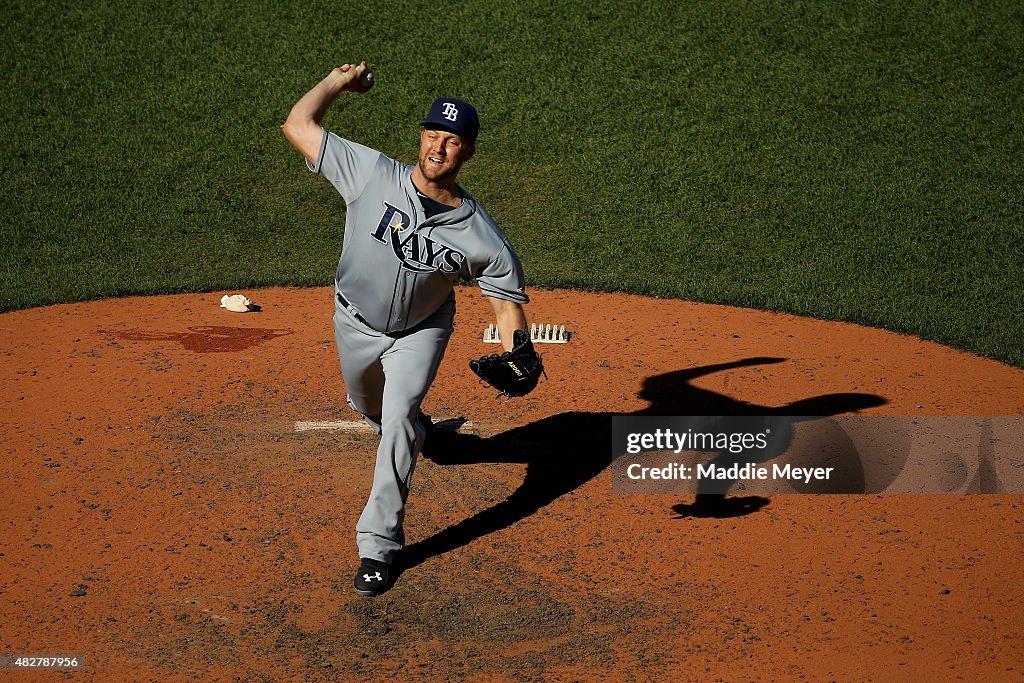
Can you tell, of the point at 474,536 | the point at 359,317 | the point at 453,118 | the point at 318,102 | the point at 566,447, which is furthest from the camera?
the point at 566,447

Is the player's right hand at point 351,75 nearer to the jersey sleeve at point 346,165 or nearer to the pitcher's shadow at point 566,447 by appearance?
the jersey sleeve at point 346,165

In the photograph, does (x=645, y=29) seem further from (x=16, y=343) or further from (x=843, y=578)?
(x=843, y=578)

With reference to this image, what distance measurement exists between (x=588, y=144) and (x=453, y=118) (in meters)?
6.89

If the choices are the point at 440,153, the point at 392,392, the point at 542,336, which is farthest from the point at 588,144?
the point at 392,392

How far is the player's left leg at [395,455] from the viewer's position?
4.91 meters

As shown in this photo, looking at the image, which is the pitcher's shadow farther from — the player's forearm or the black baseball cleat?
the player's forearm

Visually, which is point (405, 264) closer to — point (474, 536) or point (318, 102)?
point (318, 102)

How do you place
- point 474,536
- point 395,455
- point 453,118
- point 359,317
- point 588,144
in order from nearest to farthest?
point 453,118 < point 395,455 < point 359,317 < point 474,536 < point 588,144

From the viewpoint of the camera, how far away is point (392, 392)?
499cm

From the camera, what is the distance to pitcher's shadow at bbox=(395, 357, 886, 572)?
552 cm

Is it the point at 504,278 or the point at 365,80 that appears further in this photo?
the point at 365,80

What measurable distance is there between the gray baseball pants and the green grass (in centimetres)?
393

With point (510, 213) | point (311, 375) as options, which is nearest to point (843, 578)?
point (311, 375)

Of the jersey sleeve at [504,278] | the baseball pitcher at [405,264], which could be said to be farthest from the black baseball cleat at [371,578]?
the jersey sleeve at [504,278]
